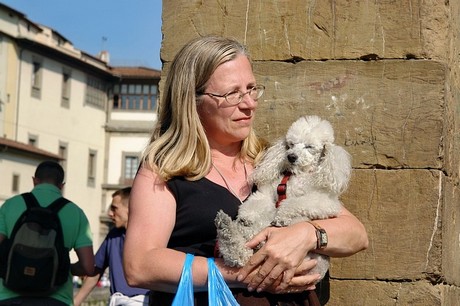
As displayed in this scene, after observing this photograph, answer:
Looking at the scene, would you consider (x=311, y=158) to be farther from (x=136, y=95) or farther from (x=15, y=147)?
(x=136, y=95)

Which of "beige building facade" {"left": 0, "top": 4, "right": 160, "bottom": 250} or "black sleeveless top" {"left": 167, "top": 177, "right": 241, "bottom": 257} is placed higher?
"beige building facade" {"left": 0, "top": 4, "right": 160, "bottom": 250}

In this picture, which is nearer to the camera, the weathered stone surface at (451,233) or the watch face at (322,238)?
the watch face at (322,238)

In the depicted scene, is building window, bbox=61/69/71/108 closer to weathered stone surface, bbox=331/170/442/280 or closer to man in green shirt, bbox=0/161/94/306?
man in green shirt, bbox=0/161/94/306

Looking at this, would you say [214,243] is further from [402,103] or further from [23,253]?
[23,253]

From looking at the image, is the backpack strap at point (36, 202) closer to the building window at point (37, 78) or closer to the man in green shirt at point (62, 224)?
the man in green shirt at point (62, 224)

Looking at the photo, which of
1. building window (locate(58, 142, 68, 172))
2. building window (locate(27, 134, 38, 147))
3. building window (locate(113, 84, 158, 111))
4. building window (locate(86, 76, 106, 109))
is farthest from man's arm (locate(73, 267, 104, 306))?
building window (locate(113, 84, 158, 111))

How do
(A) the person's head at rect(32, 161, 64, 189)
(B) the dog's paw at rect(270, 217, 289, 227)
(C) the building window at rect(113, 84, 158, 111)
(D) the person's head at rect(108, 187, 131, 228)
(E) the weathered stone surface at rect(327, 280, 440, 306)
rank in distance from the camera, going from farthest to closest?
(C) the building window at rect(113, 84, 158, 111)
(D) the person's head at rect(108, 187, 131, 228)
(A) the person's head at rect(32, 161, 64, 189)
(E) the weathered stone surface at rect(327, 280, 440, 306)
(B) the dog's paw at rect(270, 217, 289, 227)

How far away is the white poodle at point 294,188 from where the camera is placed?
136 inches

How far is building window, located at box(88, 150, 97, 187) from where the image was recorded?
60.0m

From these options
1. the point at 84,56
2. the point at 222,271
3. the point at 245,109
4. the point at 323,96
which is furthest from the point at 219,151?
the point at 84,56

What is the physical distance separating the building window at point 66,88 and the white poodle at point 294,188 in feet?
179

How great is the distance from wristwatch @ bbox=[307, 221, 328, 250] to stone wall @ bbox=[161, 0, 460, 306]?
40.6 inches

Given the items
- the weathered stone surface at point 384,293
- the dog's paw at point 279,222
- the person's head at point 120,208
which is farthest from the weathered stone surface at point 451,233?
the person's head at point 120,208

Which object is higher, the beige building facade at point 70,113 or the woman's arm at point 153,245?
the beige building facade at point 70,113
